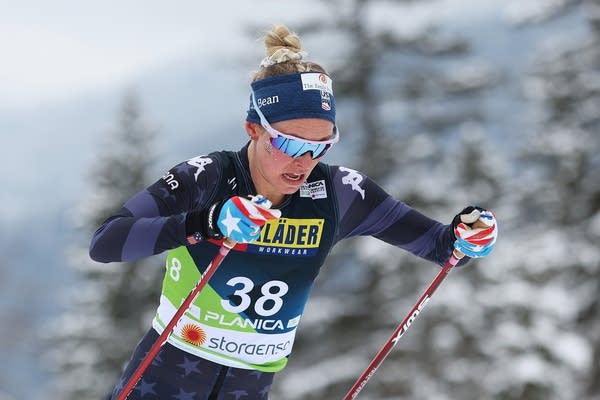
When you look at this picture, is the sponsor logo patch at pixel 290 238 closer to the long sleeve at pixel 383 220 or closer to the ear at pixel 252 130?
the long sleeve at pixel 383 220

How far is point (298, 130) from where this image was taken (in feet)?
12.0

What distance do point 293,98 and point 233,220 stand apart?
30.5 inches

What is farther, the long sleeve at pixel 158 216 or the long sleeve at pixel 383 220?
the long sleeve at pixel 383 220

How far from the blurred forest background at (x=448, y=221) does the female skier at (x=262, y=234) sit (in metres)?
10.9

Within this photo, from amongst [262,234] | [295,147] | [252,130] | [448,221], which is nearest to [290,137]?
[295,147]

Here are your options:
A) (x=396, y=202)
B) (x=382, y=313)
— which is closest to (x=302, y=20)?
(x=382, y=313)

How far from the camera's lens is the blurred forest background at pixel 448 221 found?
50.6ft

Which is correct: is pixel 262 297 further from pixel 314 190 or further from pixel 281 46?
pixel 281 46

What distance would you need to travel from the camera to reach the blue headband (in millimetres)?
3678

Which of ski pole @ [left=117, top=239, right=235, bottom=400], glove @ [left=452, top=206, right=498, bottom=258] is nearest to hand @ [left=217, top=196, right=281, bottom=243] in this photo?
Result: ski pole @ [left=117, top=239, right=235, bottom=400]

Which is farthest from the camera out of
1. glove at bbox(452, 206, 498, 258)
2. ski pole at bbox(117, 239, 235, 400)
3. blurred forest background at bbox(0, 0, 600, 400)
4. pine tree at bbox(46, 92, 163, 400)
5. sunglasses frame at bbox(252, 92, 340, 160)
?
pine tree at bbox(46, 92, 163, 400)

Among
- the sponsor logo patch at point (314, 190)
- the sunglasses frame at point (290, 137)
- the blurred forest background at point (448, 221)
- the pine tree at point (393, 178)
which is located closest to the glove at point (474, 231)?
the sponsor logo patch at point (314, 190)

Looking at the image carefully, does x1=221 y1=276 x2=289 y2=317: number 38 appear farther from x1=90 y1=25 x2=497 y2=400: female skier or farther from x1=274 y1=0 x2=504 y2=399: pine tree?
x1=274 y1=0 x2=504 y2=399: pine tree

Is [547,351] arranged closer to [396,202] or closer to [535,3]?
[535,3]
